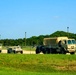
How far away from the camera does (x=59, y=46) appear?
168 ft

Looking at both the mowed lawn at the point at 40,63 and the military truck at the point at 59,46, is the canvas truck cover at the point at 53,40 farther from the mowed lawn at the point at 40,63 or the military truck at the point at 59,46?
the mowed lawn at the point at 40,63

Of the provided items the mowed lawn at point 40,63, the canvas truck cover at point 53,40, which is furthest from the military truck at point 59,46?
the mowed lawn at point 40,63

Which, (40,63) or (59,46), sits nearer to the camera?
(40,63)

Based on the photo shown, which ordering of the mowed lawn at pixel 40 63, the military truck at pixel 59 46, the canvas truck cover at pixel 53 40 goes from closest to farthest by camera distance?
the mowed lawn at pixel 40 63 → the military truck at pixel 59 46 → the canvas truck cover at pixel 53 40

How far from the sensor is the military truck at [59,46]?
49750 mm

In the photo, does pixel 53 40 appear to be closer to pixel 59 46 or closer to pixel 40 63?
pixel 59 46

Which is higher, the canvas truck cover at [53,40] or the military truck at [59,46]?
the canvas truck cover at [53,40]

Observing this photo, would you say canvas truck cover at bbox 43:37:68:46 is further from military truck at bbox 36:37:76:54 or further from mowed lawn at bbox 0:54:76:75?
mowed lawn at bbox 0:54:76:75

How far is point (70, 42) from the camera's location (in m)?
50.0

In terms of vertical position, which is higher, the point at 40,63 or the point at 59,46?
the point at 59,46

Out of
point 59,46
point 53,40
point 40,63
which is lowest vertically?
point 40,63

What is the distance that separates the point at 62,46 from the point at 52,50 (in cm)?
222

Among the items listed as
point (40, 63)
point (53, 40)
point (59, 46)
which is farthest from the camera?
point (53, 40)

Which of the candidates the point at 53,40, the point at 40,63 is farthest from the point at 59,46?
the point at 40,63
